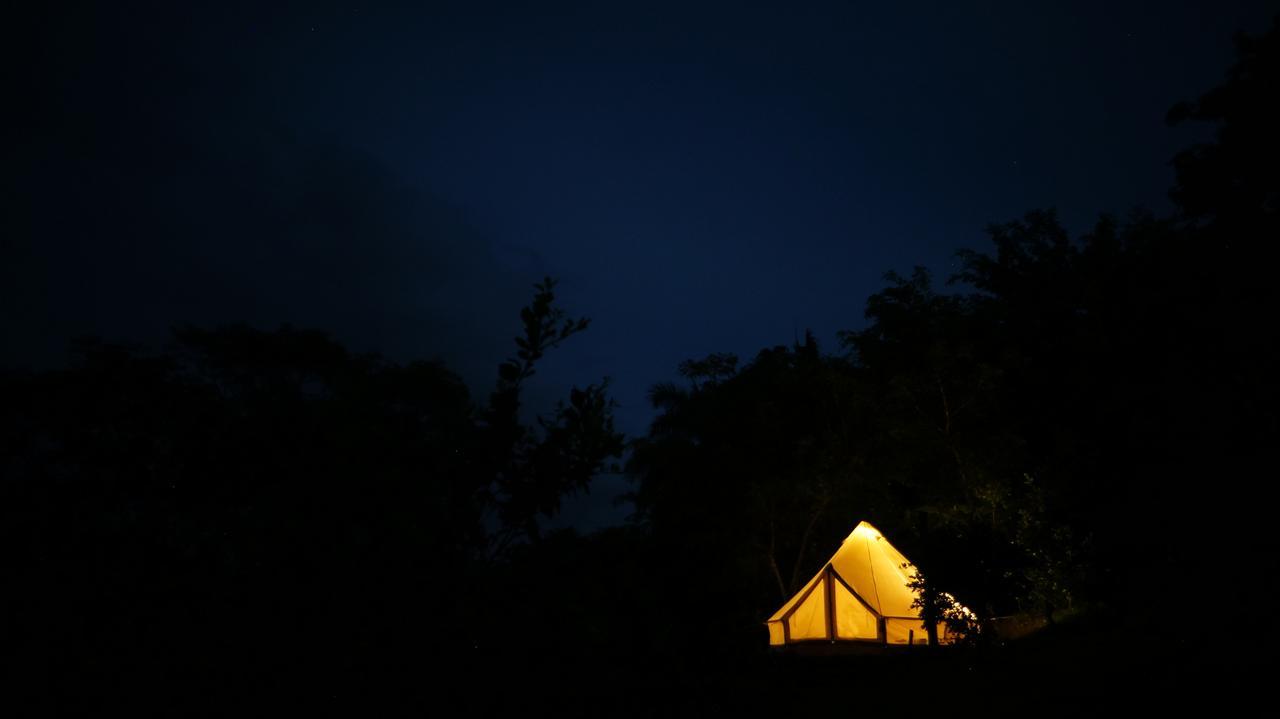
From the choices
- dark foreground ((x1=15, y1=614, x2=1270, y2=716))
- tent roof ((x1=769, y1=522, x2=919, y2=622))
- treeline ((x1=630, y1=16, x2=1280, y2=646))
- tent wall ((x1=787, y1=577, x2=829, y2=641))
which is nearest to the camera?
dark foreground ((x1=15, y1=614, x2=1270, y2=716))

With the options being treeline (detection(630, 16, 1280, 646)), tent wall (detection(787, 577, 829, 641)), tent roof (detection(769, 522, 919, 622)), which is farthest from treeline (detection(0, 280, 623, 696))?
tent wall (detection(787, 577, 829, 641))

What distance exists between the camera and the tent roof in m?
12.3

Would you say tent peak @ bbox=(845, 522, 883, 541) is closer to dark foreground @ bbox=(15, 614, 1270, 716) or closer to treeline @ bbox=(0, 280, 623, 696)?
dark foreground @ bbox=(15, 614, 1270, 716)

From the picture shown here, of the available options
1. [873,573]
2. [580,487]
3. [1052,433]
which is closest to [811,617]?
[873,573]

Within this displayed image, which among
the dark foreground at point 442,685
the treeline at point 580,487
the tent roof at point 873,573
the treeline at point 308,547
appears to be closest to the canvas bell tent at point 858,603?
the tent roof at point 873,573

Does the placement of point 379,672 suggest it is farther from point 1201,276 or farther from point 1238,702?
point 1201,276

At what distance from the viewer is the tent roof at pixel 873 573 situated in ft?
40.3

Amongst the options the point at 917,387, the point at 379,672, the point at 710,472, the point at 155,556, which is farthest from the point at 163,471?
the point at 710,472

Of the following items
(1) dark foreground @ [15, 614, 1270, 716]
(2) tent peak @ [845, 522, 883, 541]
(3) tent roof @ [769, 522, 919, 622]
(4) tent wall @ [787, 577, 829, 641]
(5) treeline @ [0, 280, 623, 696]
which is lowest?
(1) dark foreground @ [15, 614, 1270, 716]

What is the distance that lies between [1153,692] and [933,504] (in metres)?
9.53

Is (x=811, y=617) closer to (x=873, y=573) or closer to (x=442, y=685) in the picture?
(x=873, y=573)

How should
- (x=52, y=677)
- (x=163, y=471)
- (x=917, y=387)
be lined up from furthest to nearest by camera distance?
(x=917, y=387) < (x=163, y=471) < (x=52, y=677)

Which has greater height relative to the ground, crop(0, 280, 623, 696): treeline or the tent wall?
the tent wall

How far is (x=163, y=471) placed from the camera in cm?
242
